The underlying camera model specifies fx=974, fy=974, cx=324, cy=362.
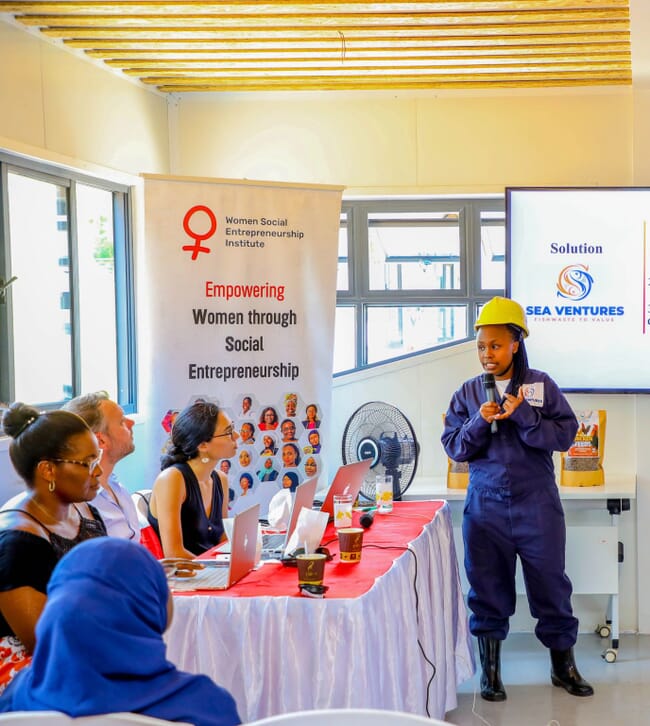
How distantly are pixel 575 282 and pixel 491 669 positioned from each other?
7.02 feet

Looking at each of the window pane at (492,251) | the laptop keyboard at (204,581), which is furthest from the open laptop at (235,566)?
the window pane at (492,251)

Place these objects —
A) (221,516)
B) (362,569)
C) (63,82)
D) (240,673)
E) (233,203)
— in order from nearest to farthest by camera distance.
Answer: (240,673), (362,569), (221,516), (63,82), (233,203)

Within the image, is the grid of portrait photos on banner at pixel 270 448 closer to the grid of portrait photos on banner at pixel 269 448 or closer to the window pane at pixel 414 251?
the grid of portrait photos on banner at pixel 269 448

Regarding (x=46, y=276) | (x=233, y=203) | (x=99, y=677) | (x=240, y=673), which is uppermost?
(x=233, y=203)

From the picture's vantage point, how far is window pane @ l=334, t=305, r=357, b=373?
5.79 meters

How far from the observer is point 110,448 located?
3.38 meters

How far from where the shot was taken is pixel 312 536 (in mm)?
3221

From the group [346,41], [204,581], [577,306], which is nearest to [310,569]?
[204,581]

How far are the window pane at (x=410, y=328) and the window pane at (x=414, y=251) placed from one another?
0.14 metres

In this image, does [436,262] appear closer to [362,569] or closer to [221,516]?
[221,516]

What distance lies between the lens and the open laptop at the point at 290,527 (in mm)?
3309

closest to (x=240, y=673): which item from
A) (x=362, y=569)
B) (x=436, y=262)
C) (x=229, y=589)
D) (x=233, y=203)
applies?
(x=229, y=589)

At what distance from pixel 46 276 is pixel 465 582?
279cm

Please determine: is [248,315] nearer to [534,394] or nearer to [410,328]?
[410,328]
